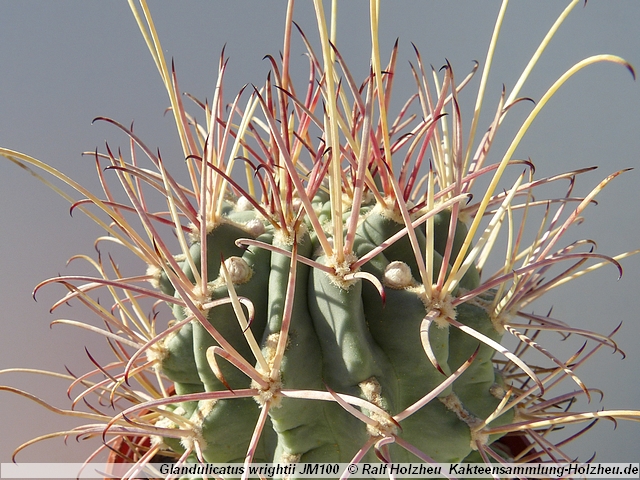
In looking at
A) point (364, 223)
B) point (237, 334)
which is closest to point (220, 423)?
point (237, 334)

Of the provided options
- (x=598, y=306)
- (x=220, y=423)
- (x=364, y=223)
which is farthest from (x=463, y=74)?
(x=220, y=423)

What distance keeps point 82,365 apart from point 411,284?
594mm

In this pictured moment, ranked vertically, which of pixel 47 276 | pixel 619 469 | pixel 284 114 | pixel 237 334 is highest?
pixel 284 114

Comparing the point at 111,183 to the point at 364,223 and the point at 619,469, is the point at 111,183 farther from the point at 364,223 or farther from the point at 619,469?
the point at 619,469

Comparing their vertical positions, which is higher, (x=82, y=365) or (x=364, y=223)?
(x=364, y=223)

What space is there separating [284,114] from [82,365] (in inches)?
22.5

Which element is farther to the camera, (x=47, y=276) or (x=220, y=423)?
(x=47, y=276)

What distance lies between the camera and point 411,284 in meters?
0.35

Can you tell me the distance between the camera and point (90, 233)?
2.56ft

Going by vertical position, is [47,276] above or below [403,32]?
below

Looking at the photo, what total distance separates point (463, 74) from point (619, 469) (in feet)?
1.73

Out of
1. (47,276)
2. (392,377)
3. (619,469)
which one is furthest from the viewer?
(47,276)

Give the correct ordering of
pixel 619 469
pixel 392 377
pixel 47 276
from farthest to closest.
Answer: pixel 47 276 < pixel 619 469 < pixel 392 377

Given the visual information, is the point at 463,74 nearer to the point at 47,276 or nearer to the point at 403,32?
the point at 403,32
